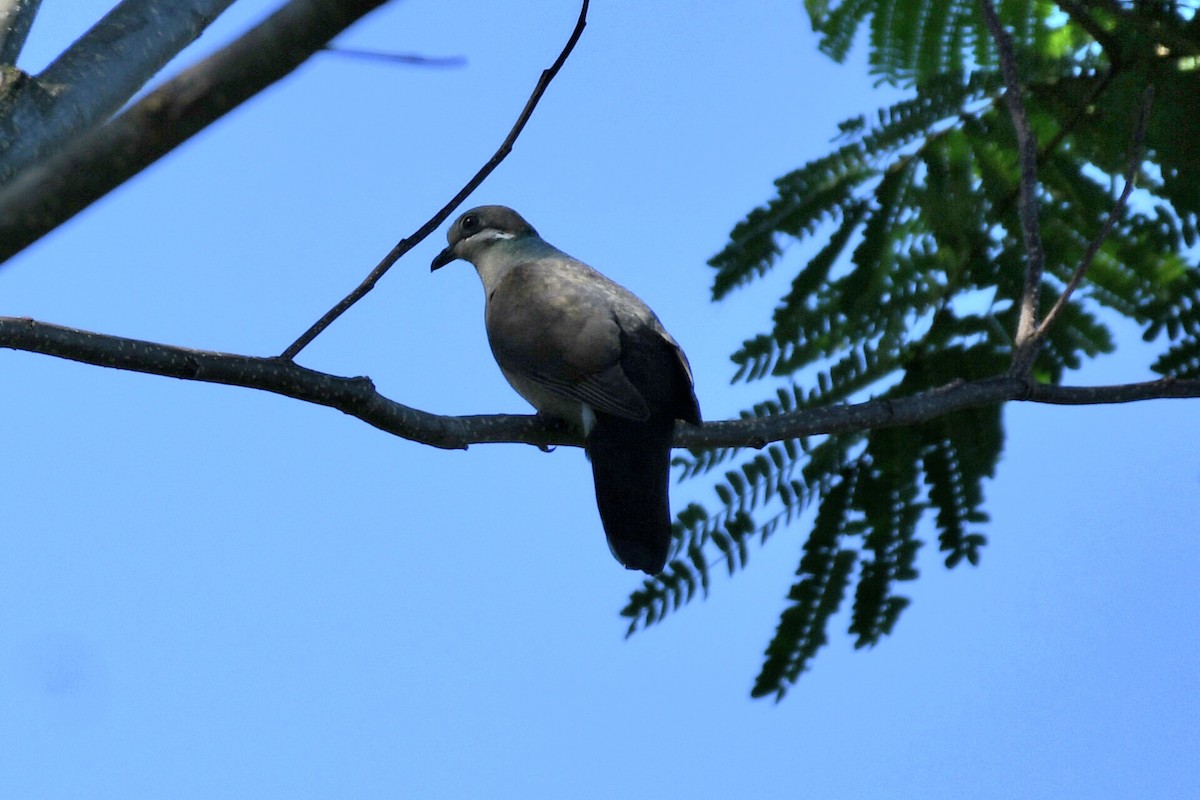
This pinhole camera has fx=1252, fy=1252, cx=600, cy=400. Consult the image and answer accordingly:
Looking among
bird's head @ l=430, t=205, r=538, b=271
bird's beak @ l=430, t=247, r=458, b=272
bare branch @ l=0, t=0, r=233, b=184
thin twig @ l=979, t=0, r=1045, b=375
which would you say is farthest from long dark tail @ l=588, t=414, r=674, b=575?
bird's beak @ l=430, t=247, r=458, b=272

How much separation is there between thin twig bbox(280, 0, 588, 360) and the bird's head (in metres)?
3.11

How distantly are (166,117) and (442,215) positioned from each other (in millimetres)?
1229

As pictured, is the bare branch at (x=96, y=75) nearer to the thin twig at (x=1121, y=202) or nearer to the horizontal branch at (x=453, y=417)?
the horizontal branch at (x=453, y=417)

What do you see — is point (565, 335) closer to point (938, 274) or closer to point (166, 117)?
point (938, 274)

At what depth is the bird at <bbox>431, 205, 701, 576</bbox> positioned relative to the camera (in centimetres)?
377

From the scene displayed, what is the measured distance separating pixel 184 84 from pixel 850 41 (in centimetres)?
404

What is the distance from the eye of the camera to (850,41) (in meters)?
4.84

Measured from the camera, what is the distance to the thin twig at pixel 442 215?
2174 millimetres

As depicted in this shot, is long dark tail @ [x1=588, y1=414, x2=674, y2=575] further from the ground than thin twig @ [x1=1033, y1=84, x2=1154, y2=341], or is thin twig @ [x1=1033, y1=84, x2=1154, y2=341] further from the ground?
thin twig @ [x1=1033, y1=84, x2=1154, y2=341]

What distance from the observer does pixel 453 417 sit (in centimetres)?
317

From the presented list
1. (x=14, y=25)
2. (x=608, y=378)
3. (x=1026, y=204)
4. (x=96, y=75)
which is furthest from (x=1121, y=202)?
(x=14, y=25)

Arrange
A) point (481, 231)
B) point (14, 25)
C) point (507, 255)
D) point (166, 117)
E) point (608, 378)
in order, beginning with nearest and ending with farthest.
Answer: point (166, 117)
point (14, 25)
point (608, 378)
point (507, 255)
point (481, 231)

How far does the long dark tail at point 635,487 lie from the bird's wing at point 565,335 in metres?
0.08

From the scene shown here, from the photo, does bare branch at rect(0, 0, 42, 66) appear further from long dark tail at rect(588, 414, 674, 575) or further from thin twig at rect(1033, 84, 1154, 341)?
thin twig at rect(1033, 84, 1154, 341)
